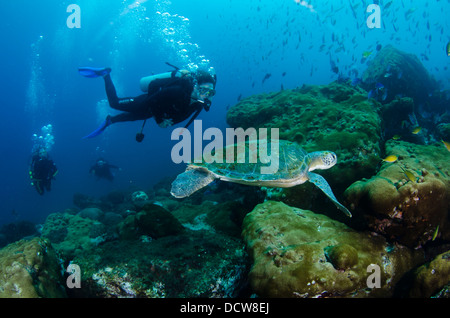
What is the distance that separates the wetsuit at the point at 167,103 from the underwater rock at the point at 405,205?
4.65 m

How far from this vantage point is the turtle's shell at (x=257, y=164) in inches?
166

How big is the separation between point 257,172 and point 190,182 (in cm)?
136

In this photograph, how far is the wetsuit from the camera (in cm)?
625

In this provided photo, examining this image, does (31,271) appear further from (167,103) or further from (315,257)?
(167,103)

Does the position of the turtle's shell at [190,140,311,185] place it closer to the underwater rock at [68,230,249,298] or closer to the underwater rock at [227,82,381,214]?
the underwater rock at [227,82,381,214]

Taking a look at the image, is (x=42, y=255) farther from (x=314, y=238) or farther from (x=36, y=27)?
(x=36, y=27)

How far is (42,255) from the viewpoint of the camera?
3.43 metres

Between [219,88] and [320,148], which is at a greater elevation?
[219,88]

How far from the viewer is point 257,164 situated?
438 centimetres

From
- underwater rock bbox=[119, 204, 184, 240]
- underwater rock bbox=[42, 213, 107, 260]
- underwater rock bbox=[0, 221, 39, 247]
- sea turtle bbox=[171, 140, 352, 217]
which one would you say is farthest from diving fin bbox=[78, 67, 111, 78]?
underwater rock bbox=[0, 221, 39, 247]

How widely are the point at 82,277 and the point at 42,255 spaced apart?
778mm

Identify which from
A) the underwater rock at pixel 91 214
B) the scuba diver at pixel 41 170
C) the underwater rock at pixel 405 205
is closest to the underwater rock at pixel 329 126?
the underwater rock at pixel 405 205

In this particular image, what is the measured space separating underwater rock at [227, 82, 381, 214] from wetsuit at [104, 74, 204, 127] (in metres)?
2.96
